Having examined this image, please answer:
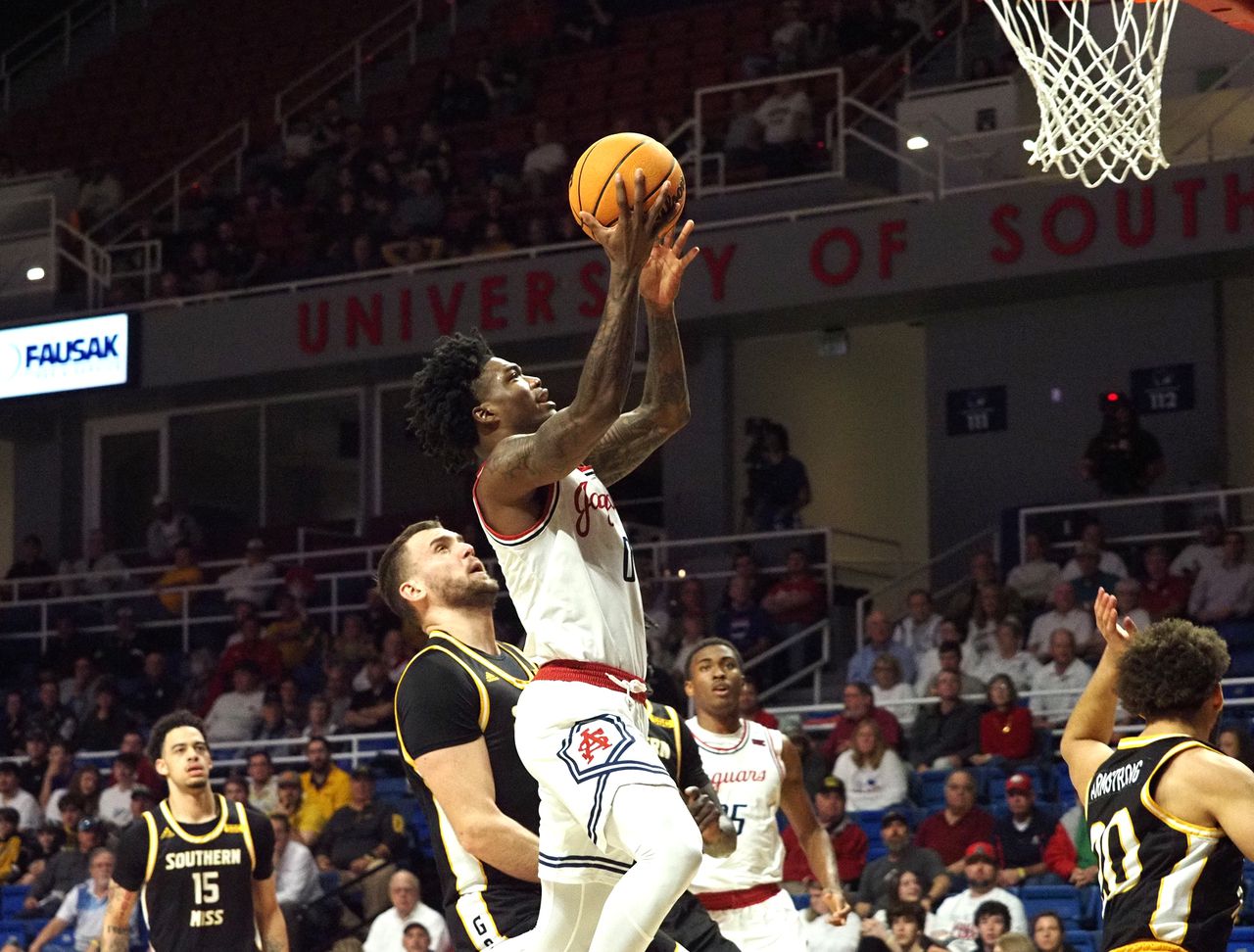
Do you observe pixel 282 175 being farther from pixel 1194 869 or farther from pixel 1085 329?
pixel 1194 869

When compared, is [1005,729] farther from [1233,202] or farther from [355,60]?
[355,60]

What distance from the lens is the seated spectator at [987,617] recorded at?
1462 centimetres

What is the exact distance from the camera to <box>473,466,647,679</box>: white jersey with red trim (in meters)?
5.36

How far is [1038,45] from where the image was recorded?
54.5 feet

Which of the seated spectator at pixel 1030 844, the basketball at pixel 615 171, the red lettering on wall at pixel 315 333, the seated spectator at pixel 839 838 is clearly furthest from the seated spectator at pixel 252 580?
the basketball at pixel 615 171

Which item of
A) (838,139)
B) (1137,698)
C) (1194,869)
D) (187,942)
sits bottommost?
(187,942)

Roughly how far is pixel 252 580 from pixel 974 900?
10385mm

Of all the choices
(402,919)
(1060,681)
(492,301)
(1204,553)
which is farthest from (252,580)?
(1204,553)

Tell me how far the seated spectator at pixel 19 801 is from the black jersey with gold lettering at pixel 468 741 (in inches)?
481

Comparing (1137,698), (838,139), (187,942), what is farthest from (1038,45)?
(1137,698)

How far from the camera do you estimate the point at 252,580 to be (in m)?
19.9

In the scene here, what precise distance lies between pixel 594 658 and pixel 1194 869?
1.61 metres

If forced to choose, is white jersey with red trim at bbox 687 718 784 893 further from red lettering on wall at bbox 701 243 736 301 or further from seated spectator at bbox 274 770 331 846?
red lettering on wall at bbox 701 243 736 301

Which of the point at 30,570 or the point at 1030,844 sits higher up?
the point at 30,570
